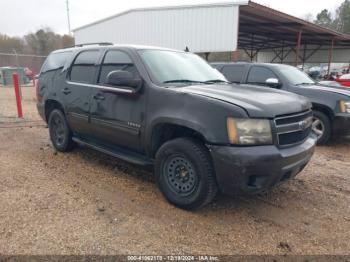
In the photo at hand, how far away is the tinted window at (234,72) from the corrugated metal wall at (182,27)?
6381mm

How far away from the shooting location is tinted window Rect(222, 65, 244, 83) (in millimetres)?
A: 7730

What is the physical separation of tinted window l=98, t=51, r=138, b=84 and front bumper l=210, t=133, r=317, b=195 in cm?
170

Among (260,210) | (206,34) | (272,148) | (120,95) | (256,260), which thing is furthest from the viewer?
(206,34)

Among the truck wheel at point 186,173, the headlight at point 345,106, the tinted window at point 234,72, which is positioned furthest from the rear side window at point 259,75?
the truck wheel at point 186,173

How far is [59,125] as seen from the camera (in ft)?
18.2

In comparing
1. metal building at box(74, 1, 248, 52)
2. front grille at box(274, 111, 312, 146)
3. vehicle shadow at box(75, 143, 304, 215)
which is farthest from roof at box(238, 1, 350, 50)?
front grille at box(274, 111, 312, 146)

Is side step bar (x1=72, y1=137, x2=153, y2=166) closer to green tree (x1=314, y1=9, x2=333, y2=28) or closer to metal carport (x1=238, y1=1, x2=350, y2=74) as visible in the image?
metal carport (x1=238, y1=1, x2=350, y2=74)

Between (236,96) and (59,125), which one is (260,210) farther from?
(59,125)

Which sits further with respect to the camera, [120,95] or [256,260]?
[120,95]

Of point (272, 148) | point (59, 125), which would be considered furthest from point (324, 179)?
point (59, 125)

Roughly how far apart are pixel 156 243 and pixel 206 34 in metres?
13.3

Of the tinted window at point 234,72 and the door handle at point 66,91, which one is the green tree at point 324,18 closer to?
the tinted window at point 234,72

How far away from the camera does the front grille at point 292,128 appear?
10.4 ft

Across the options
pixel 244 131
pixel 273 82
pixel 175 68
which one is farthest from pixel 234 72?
pixel 244 131
